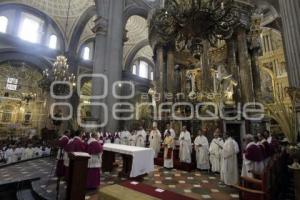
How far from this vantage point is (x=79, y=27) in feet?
61.3

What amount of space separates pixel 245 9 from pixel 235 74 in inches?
171

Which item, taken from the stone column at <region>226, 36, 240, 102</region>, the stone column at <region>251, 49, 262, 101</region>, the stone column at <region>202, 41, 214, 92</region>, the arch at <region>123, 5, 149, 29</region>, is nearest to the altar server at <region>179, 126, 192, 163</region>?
the stone column at <region>202, 41, 214, 92</region>

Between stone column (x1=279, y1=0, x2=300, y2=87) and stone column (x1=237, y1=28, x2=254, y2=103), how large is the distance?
15.4 feet

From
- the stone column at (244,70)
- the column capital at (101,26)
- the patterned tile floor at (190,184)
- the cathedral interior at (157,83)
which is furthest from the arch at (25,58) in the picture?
the stone column at (244,70)

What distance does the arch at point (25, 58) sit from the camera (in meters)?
15.3

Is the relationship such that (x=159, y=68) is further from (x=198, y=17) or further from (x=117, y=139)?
(x=198, y=17)

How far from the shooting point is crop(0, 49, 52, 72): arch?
1528cm

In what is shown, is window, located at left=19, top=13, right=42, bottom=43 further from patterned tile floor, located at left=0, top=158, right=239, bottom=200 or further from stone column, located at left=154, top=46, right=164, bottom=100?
patterned tile floor, located at left=0, top=158, right=239, bottom=200

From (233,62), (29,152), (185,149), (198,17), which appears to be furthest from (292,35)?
(29,152)

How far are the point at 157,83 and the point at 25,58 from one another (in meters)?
11.7

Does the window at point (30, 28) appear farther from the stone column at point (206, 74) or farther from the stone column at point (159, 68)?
the stone column at point (206, 74)

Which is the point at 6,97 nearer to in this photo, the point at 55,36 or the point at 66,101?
the point at 66,101

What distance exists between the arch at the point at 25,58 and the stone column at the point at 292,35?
17794 mm

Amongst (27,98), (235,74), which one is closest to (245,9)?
(235,74)
